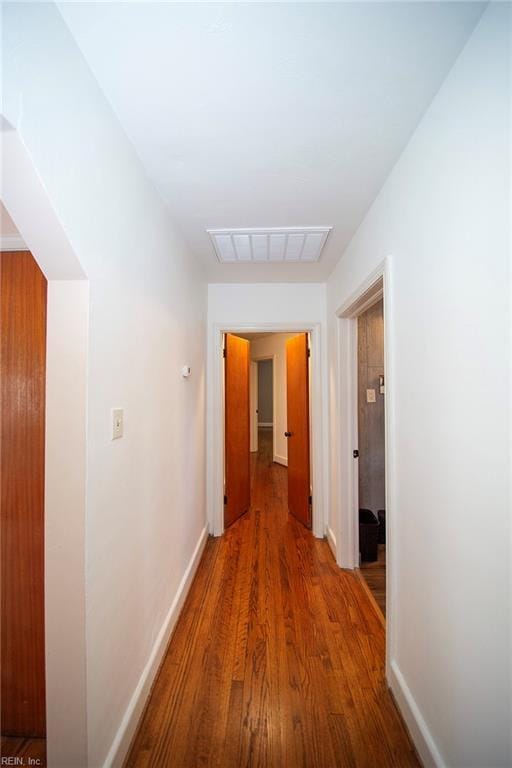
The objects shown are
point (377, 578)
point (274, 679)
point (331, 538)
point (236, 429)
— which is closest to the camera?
point (274, 679)

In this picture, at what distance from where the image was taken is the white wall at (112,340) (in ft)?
2.56

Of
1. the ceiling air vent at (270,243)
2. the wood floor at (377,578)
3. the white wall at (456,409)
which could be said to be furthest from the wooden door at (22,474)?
the wood floor at (377,578)

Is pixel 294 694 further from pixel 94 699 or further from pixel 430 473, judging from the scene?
pixel 430 473

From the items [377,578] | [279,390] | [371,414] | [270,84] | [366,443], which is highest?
[270,84]

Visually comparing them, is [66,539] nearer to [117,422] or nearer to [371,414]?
[117,422]

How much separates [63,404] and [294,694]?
165 cm

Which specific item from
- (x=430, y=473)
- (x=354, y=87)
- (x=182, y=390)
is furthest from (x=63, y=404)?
(x=354, y=87)

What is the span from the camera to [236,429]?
3379 mm

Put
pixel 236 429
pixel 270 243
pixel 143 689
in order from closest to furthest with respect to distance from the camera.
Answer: pixel 143 689 < pixel 270 243 < pixel 236 429

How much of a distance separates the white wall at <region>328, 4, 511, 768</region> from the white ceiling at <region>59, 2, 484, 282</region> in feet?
0.42

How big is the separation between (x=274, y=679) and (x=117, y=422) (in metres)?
1.48

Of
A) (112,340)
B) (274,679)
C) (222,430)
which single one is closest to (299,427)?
(222,430)

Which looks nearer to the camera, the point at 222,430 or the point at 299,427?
the point at 222,430

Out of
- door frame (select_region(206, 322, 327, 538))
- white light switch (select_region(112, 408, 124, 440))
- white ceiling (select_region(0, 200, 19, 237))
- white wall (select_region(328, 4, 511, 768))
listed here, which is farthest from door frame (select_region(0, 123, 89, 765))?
door frame (select_region(206, 322, 327, 538))
